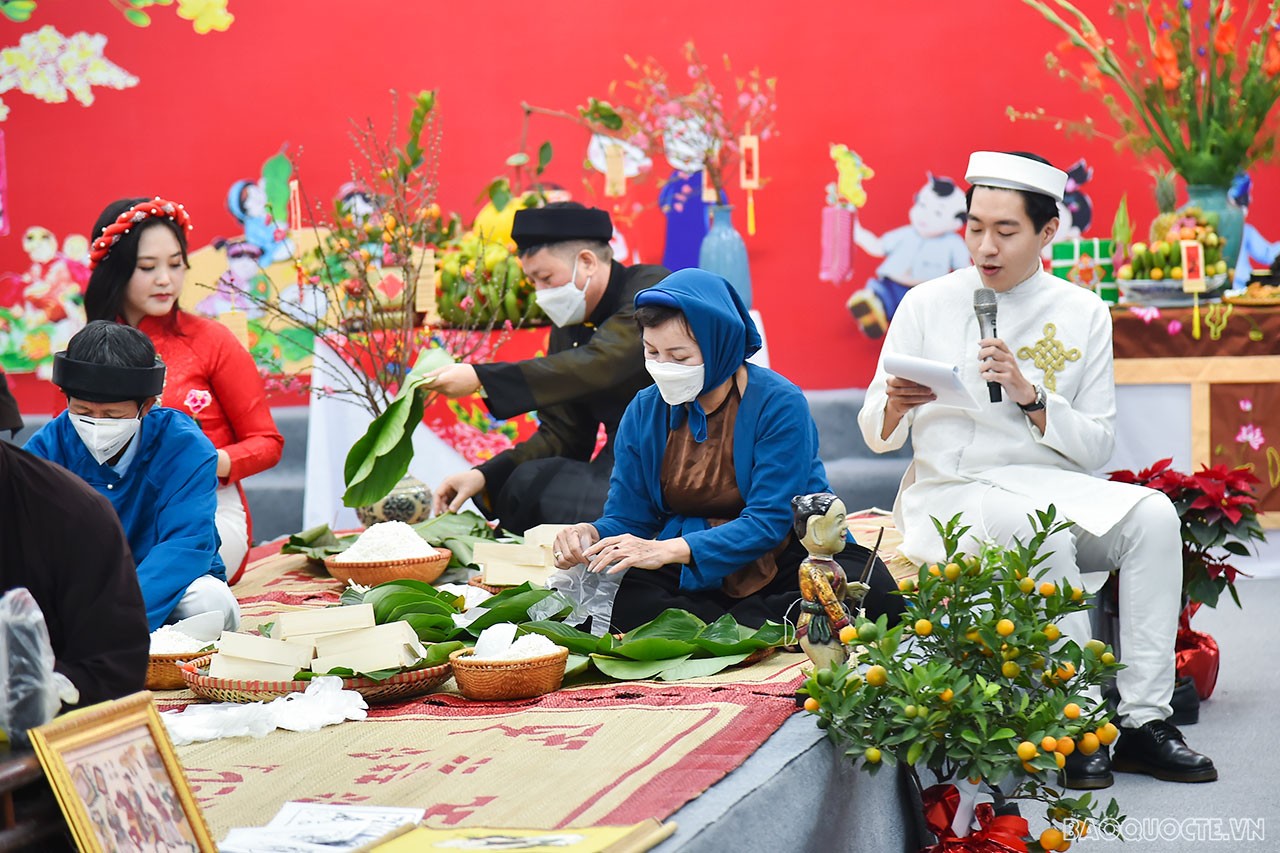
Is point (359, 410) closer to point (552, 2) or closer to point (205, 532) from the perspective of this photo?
point (205, 532)

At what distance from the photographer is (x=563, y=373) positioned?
4.18 metres

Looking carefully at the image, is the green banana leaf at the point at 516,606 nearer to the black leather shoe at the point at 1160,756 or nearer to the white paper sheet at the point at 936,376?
the white paper sheet at the point at 936,376

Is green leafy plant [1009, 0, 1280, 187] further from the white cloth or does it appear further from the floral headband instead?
the floral headband

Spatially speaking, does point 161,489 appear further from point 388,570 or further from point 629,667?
point 629,667

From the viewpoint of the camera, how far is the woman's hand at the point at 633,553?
291cm

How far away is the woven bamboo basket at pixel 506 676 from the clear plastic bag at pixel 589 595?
0.43 meters

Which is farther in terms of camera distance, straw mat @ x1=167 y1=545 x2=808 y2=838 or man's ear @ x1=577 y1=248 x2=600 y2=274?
man's ear @ x1=577 y1=248 x2=600 y2=274

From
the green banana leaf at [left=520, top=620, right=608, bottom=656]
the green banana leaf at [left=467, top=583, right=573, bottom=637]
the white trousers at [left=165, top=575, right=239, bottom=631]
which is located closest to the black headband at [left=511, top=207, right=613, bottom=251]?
the green banana leaf at [left=467, top=583, right=573, bottom=637]

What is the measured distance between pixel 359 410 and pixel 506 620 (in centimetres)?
224

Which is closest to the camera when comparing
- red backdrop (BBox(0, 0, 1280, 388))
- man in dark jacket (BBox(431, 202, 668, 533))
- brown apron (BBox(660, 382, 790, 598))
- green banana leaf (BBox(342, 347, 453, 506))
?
brown apron (BBox(660, 382, 790, 598))

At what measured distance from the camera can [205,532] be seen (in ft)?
10.7

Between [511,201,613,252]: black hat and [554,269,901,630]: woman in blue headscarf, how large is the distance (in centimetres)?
111

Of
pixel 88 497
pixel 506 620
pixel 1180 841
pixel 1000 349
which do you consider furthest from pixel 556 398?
pixel 88 497

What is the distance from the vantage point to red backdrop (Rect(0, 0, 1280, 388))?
6.21 m
